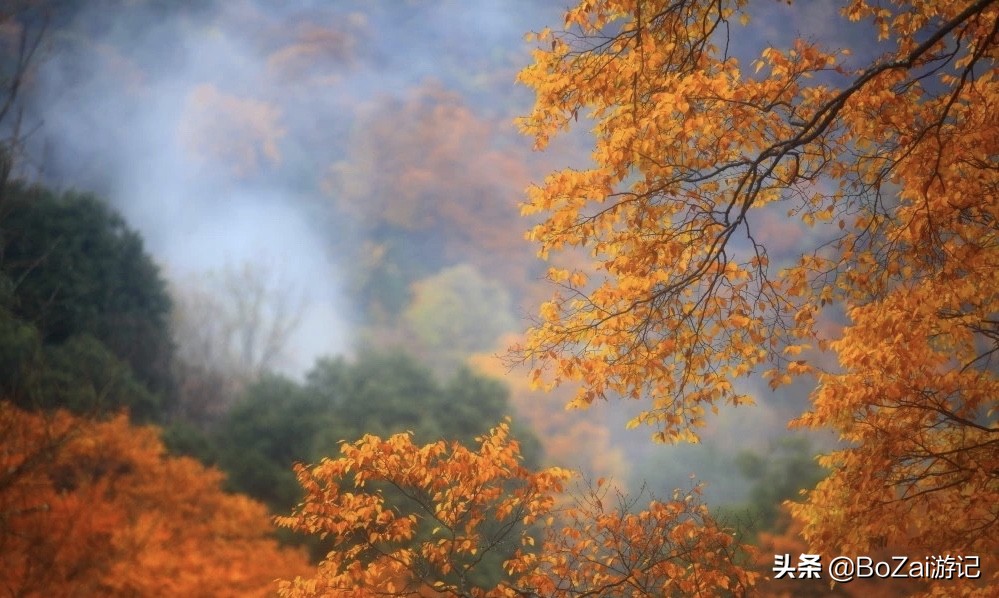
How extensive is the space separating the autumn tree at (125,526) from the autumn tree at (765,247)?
7.89 m

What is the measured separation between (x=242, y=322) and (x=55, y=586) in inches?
790

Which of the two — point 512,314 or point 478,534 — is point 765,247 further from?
point 512,314

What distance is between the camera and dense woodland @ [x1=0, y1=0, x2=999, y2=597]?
3861 millimetres

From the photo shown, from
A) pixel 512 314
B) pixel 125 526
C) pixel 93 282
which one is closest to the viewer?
pixel 125 526

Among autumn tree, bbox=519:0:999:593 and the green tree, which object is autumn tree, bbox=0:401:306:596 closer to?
the green tree

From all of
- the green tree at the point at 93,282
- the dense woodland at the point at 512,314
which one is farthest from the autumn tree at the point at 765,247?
the green tree at the point at 93,282

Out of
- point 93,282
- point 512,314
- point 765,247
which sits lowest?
point 765,247

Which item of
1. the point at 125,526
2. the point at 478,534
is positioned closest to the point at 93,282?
the point at 125,526

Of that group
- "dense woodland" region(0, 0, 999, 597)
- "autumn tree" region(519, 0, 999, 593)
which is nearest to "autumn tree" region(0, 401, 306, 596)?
"dense woodland" region(0, 0, 999, 597)

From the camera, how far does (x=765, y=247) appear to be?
3861 millimetres

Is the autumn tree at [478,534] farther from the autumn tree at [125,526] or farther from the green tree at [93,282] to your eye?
the green tree at [93,282]

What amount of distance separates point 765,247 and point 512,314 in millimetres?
29881

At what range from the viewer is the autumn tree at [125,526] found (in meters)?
10.4

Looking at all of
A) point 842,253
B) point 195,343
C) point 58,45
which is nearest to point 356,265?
point 195,343
